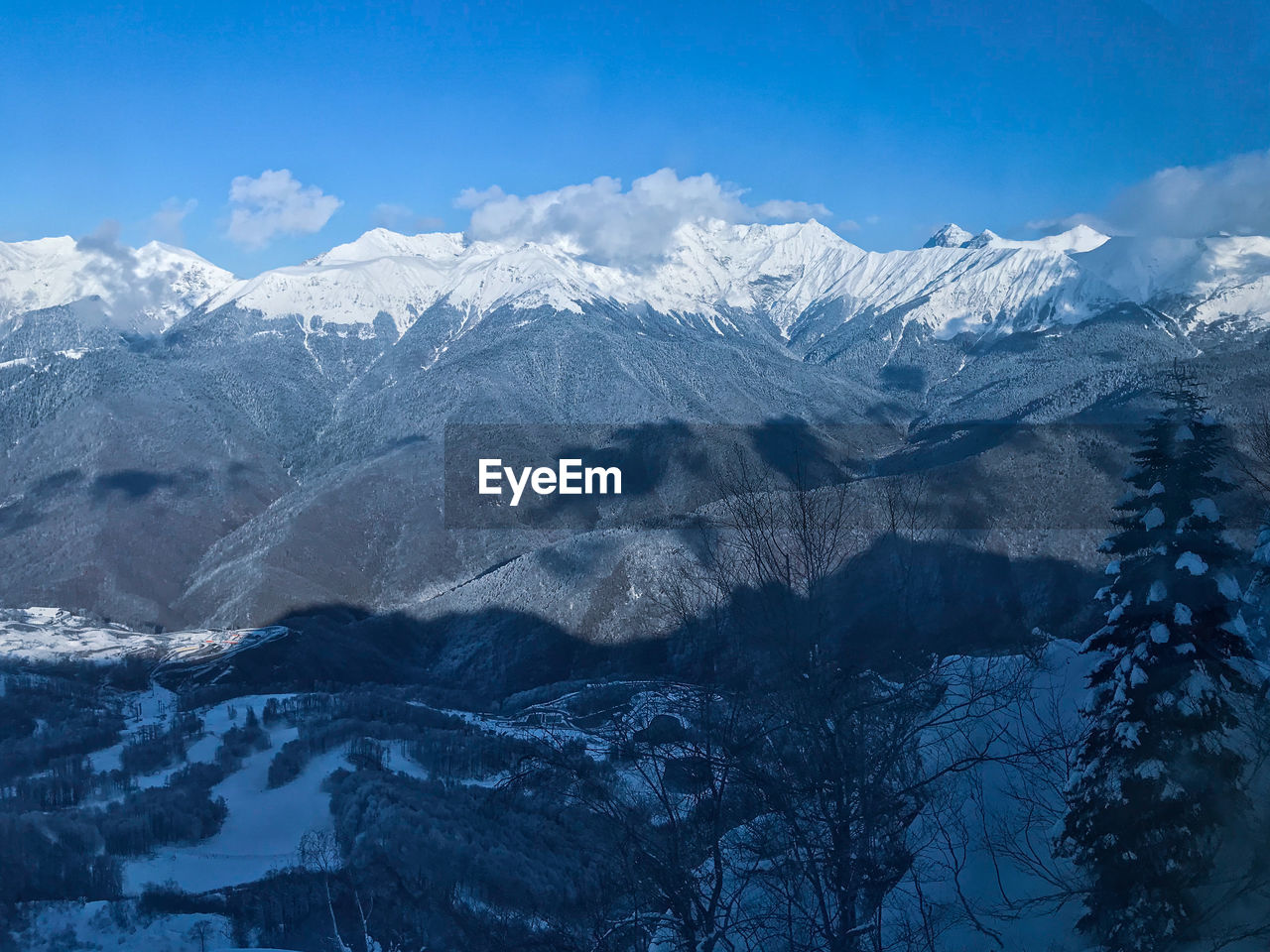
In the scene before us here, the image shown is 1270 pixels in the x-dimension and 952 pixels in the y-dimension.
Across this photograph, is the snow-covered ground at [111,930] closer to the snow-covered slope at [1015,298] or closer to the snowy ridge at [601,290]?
the snowy ridge at [601,290]

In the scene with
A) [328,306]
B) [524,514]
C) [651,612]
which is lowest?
[651,612]

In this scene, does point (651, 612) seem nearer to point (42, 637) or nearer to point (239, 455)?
point (42, 637)

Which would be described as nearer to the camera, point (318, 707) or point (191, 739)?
point (191, 739)

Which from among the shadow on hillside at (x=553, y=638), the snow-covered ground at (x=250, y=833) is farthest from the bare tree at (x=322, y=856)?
the shadow on hillside at (x=553, y=638)

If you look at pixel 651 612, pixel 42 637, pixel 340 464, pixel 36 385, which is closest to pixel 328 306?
pixel 36 385

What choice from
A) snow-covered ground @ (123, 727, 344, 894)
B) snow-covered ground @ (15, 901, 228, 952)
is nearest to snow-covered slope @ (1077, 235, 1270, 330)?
snow-covered ground @ (123, 727, 344, 894)

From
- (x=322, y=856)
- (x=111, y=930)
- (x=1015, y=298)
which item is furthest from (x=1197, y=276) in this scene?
(x=111, y=930)

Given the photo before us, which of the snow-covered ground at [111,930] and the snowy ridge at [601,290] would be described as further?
the snowy ridge at [601,290]

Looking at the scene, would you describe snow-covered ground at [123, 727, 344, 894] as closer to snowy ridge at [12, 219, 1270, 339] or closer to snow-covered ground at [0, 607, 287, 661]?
snow-covered ground at [0, 607, 287, 661]
